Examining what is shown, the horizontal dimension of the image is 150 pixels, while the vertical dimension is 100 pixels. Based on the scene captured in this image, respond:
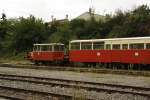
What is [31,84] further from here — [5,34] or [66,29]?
[5,34]

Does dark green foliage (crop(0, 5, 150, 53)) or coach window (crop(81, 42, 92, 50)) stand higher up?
dark green foliage (crop(0, 5, 150, 53))

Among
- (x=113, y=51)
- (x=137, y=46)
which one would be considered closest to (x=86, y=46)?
(x=113, y=51)

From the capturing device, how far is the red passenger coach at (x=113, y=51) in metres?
29.3

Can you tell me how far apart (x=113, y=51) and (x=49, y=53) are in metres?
8.49

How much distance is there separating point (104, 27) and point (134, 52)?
22905 millimetres

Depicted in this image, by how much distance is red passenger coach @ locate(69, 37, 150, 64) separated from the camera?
1155 inches

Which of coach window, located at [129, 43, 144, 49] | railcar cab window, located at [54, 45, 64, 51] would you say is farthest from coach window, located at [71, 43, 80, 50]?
coach window, located at [129, 43, 144, 49]

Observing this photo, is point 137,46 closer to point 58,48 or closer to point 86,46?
point 86,46

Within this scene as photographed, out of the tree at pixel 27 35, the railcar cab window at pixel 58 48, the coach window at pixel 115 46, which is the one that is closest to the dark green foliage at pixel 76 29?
the tree at pixel 27 35

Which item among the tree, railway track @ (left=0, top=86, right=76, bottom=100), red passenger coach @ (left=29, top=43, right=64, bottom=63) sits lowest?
railway track @ (left=0, top=86, right=76, bottom=100)

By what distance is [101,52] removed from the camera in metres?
32.5

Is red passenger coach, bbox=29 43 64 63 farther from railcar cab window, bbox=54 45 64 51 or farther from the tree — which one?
the tree

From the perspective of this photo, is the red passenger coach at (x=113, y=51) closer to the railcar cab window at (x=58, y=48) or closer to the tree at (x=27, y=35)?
the railcar cab window at (x=58, y=48)

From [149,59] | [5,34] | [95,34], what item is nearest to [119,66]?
[149,59]
